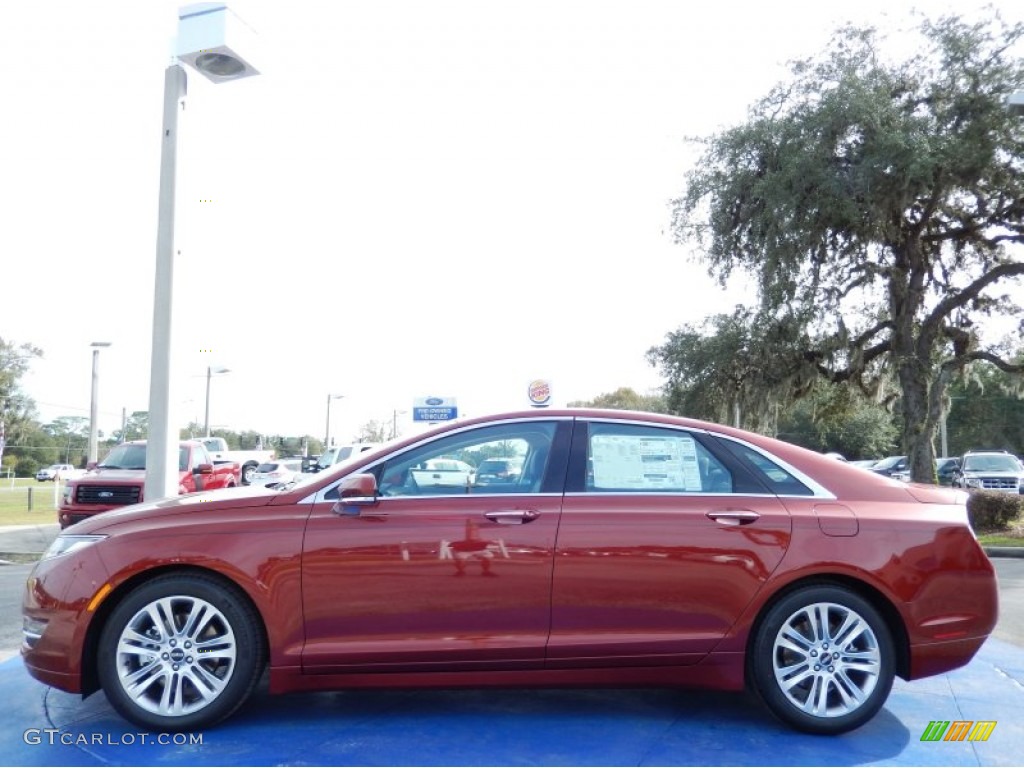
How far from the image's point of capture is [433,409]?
26359mm

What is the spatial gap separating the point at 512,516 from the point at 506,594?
0.37 meters

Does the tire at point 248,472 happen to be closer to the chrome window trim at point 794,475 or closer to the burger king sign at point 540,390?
the burger king sign at point 540,390

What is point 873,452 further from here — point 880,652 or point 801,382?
point 880,652

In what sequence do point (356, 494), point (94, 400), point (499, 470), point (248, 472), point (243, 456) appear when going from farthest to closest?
point (243, 456), point (248, 472), point (94, 400), point (499, 470), point (356, 494)

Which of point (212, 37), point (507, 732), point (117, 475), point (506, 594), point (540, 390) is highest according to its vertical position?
point (212, 37)

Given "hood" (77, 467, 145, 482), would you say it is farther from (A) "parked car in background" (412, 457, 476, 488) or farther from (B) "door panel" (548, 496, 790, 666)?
(B) "door panel" (548, 496, 790, 666)

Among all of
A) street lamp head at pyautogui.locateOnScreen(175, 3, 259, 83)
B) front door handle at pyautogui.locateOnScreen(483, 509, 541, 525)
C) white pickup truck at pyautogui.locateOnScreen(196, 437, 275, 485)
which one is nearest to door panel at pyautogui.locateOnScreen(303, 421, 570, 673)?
front door handle at pyautogui.locateOnScreen(483, 509, 541, 525)

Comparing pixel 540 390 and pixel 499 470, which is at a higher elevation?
pixel 540 390

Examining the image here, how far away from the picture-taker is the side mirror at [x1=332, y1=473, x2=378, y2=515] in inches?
168

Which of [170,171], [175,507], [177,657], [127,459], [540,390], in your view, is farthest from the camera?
[127,459]

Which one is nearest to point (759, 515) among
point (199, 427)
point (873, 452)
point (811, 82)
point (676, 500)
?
point (676, 500)

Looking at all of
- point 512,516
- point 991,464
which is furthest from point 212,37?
point 991,464

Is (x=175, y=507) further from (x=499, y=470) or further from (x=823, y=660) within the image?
(x=823, y=660)

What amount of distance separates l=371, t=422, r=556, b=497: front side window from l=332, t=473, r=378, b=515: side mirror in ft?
0.43
